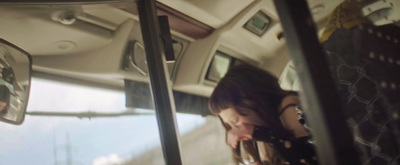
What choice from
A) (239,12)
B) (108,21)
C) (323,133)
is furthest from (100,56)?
Result: (323,133)

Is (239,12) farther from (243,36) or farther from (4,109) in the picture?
(4,109)

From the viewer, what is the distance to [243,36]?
6.79 feet

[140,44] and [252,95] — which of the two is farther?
[140,44]

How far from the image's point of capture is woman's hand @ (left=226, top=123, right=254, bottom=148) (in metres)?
1.55

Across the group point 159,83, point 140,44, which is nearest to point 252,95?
point 159,83

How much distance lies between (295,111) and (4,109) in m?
1.39

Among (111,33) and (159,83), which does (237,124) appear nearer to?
(159,83)

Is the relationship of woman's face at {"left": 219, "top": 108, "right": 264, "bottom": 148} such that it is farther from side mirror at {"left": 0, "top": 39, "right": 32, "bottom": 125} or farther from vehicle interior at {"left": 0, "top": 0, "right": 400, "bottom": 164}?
side mirror at {"left": 0, "top": 39, "right": 32, "bottom": 125}

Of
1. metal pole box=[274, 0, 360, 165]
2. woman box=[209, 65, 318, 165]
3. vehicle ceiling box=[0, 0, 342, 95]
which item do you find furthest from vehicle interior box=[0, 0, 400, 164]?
metal pole box=[274, 0, 360, 165]

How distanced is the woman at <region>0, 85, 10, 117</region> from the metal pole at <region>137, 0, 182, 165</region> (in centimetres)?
74

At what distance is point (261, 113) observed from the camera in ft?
4.75

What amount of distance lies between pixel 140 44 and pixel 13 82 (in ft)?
2.27

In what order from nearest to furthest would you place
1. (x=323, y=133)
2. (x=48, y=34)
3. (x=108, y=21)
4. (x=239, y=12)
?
(x=323, y=133) < (x=48, y=34) < (x=108, y=21) < (x=239, y=12)

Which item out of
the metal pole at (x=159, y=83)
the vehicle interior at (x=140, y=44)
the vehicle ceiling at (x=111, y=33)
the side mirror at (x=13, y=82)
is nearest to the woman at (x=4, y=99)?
the side mirror at (x=13, y=82)
